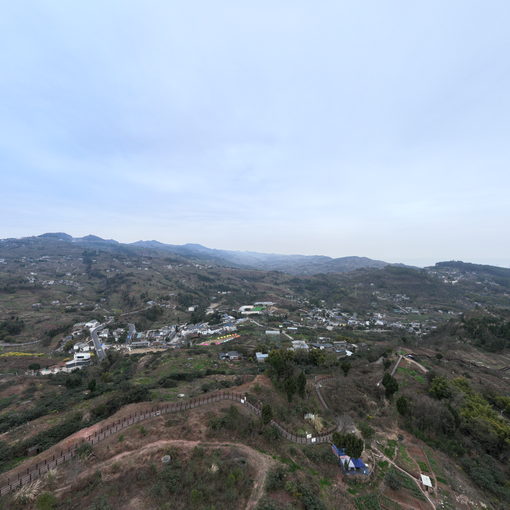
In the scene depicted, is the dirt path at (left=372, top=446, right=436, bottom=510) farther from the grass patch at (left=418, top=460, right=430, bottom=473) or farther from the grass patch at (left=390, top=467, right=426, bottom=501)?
the grass patch at (left=418, top=460, right=430, bottom=473)

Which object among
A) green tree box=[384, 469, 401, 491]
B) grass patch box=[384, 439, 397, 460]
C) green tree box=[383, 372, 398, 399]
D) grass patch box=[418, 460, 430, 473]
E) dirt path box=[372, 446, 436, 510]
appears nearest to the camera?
dirt path box=[372, 446, 436, 510]

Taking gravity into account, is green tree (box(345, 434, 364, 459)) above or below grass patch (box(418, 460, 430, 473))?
above

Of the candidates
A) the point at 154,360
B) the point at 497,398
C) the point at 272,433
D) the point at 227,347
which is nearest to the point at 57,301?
the point at 154,360

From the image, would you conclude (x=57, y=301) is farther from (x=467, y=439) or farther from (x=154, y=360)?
(x=467, y=439)

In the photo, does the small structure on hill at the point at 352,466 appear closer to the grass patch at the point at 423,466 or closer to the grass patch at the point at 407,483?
the grass patch at the point at 407,483

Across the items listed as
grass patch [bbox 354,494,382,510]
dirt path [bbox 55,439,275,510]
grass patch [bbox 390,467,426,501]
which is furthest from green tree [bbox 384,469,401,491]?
dirt path [bbox 55,439,275,510]

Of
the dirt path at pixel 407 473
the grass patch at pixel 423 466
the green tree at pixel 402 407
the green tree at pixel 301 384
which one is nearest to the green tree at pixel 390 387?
the green tree at pixel 402 407

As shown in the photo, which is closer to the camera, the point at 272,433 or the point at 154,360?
the point at 272,433
